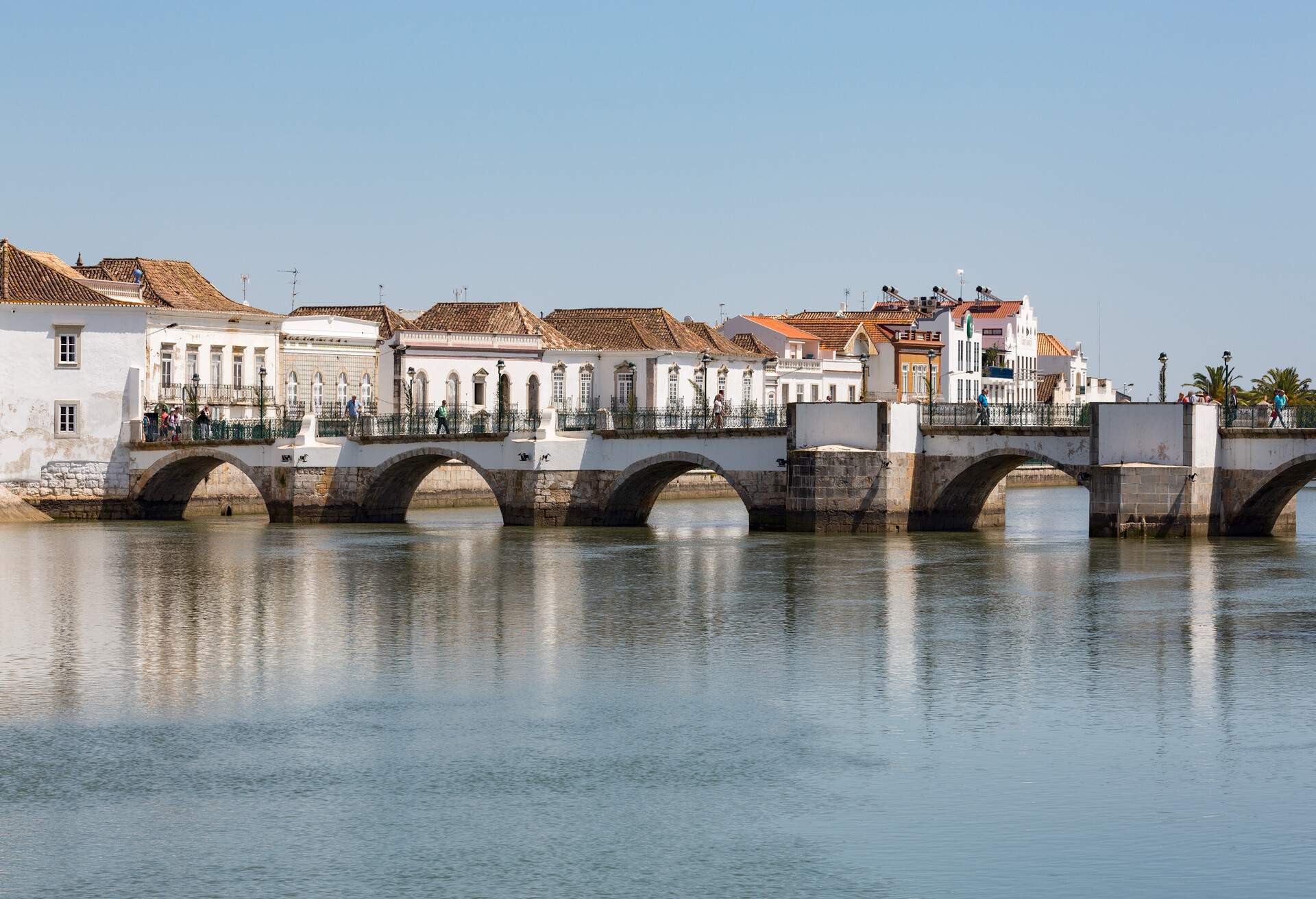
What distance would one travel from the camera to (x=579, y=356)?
6969cm

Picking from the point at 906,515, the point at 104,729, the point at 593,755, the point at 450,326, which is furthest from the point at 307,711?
the point at 450,326

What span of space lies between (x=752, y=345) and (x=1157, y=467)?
134 ft

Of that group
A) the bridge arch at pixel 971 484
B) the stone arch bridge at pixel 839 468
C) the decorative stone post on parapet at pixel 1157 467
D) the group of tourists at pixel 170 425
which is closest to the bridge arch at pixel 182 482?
the stone arch bridge at pixel 839 468

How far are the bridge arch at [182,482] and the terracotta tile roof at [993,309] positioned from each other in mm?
48379

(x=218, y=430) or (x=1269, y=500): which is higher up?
(x=218, y=430)

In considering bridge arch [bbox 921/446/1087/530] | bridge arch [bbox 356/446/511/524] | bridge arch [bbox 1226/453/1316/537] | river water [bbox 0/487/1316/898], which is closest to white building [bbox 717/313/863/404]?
bridge arch [bbox 356/446/511/524]

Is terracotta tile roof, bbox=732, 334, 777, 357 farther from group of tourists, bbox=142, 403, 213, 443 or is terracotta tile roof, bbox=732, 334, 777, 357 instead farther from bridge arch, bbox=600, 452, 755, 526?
bridge arch, bbox=600, 452, 755, 526

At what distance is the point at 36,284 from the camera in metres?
53.1

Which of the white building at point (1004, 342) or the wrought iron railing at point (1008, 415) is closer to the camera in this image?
the wrought iron railing at point (1008, 415)

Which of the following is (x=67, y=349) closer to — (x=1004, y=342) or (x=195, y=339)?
(x=195, y=339)

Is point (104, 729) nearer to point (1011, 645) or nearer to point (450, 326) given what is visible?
point (1011, 645)

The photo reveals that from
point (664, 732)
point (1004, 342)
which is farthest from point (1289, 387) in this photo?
point (664, 732)

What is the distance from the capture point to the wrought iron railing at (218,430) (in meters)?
51.2

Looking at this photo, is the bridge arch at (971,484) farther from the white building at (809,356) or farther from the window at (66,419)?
the white building at (809,356)
